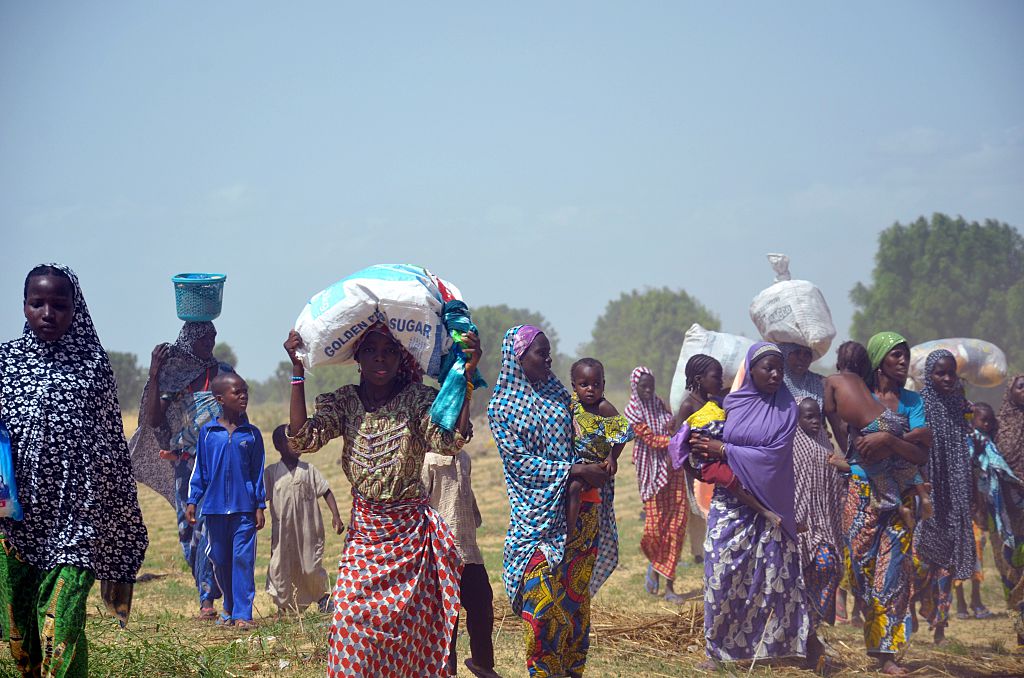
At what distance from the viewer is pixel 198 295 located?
9.41 meters

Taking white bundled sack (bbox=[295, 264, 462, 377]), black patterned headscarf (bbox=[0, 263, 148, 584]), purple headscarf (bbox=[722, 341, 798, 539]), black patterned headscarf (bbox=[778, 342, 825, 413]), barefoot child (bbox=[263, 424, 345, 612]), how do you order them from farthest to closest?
1. black patterned headscarf (bbox=[778, 342, 825, 413])
2. barefoot child (bbox=[263, 424, 345, 612])
3. purple headscarf (bbox=[722, 341, 798, 539])
4. white bundled sack (bbox=[295, 264, 462, 377])
5. black patterned headscarf (bbox=[0, 263, 148, 584])

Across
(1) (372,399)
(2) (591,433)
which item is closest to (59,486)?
(1) (372,399)

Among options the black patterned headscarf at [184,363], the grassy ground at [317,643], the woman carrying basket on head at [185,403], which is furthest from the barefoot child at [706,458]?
the black patterned headscarf at [184,363]

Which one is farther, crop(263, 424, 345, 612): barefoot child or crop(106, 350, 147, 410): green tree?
crop(106, 350, 147, 410): green tree

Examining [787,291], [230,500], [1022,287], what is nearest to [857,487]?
[787,291]

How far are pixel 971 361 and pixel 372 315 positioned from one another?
7524mm

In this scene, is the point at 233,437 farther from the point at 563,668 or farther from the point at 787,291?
the point at 787,291

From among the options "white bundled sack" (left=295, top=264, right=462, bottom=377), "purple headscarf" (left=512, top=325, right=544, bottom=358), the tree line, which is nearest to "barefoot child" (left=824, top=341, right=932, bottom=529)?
"purple headscarf" (left=512, top=325, right=544, bottom=358)

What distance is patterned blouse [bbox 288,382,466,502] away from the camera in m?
5.19

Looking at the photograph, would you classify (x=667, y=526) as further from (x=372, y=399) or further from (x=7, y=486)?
(x=7, y=486)

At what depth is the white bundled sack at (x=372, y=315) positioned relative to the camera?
509cm

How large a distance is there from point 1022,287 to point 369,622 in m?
48.4

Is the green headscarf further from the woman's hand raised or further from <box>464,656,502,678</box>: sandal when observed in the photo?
the woman's hand raised

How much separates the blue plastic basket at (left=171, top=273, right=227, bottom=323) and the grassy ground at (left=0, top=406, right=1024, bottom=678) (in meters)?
2.56
